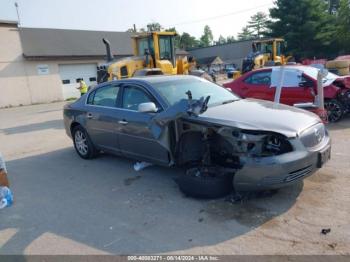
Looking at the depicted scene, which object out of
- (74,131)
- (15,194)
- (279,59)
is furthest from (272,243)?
(279,59)

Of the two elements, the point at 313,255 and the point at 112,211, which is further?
the point at 112,211

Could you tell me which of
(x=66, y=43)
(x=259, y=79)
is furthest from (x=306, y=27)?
(x=259, y=79)

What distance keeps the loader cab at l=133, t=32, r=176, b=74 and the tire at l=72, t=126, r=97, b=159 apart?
726 cm

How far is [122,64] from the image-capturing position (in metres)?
13.7

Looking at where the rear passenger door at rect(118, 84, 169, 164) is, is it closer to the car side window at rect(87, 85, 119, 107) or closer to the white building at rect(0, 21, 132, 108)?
the car side window at rect(87, 85, 119, 107)

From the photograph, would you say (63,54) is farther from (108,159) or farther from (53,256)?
(53,256)

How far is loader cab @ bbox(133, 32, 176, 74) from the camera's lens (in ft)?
46.3

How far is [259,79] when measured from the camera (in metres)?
9.73

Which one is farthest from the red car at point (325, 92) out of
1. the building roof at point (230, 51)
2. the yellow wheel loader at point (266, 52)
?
the building roof at point (230, 51)

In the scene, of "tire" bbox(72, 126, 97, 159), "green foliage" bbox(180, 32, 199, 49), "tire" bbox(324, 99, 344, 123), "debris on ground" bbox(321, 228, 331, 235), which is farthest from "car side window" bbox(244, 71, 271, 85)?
"green foliage" bbox(180, 32, 199, 49)

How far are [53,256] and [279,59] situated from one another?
1819 cm

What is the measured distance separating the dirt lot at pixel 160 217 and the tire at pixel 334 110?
2.87m

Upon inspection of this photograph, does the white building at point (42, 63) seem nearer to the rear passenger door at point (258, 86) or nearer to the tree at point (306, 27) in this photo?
the tree at point (306, 27)

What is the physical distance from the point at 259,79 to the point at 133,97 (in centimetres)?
512
